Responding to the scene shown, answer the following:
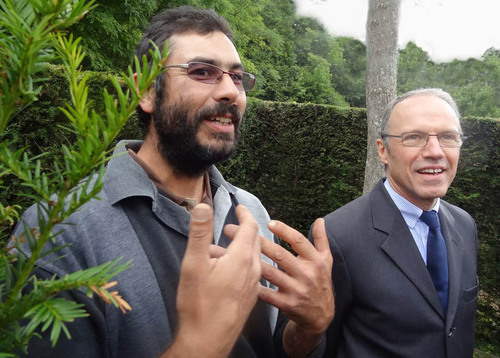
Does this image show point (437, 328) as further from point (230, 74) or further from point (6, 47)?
point (6, 47)

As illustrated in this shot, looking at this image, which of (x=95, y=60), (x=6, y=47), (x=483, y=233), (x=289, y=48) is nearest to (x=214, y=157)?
(x=6, y=47)

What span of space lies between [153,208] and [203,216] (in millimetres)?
712

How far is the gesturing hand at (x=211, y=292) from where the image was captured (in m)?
0.86

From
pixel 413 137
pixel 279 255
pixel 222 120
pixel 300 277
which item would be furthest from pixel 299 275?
pixel 413 137

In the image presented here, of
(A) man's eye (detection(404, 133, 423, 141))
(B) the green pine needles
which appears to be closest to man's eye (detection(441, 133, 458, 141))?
(A) man's eye (detection(404, 133, 423, 141))

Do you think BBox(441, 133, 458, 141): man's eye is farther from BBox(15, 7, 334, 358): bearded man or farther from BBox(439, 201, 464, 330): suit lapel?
BBox(15, 7, 334, 358): bearded man

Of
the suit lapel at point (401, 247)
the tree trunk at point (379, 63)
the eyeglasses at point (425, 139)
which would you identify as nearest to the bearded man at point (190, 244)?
the suit lapel at point (401, 247)

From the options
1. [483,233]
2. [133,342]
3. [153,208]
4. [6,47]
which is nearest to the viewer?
[6,47]

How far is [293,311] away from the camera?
126 centimetres

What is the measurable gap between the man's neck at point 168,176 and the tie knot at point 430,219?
5.44 ft

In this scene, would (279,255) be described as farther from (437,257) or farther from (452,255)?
(452,255)

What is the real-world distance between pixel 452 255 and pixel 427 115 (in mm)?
962

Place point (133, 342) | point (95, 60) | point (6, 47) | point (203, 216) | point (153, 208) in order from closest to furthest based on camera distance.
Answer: point (6, 47) < point (203, 216) < point (133, 342) < point (153, 208) < point (95, 60)

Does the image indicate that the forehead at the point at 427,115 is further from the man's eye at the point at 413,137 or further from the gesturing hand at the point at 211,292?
the gesturing hand at the point at 211,292
